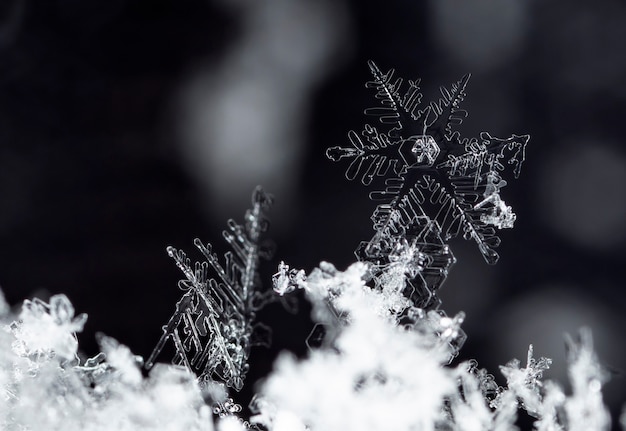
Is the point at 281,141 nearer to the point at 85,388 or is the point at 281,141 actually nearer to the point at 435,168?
the point at 435,168

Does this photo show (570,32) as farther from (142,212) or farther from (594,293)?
(142,212)

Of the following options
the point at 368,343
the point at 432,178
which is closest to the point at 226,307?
the point at 368,343

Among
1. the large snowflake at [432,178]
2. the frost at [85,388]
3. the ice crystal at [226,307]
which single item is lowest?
the frost at [85,388]

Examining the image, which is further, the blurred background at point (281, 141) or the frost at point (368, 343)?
the blurred background at point (281, 141)

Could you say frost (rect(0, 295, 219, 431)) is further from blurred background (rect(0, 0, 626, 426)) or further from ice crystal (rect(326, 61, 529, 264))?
ice crystal (rect(326, 61, 529, 264))

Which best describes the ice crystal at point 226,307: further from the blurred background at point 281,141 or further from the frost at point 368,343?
the blurred background at point 281,141

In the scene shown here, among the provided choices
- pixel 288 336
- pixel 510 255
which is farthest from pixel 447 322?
pixel 288 336

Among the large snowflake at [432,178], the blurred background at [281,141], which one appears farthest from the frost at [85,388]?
the large snowflake at [432,178]
